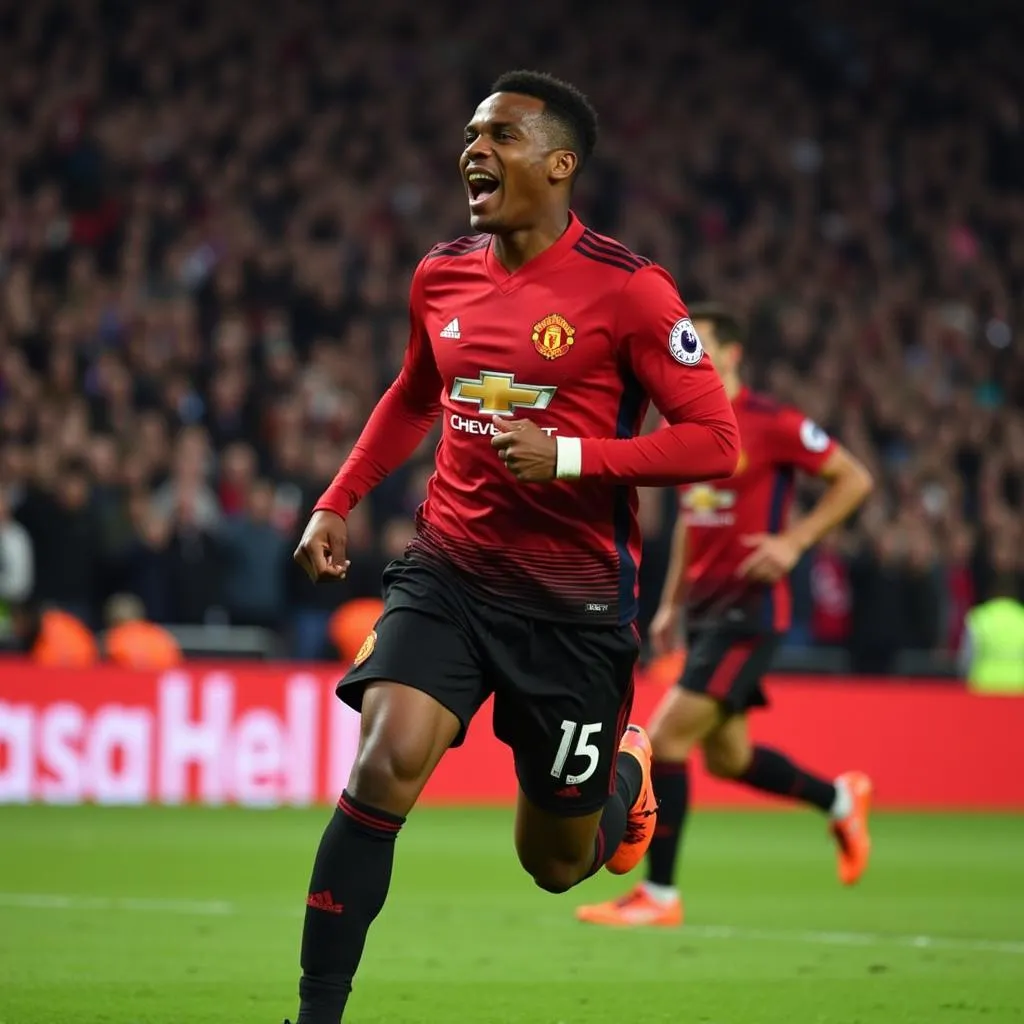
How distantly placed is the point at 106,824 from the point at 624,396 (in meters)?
A: 8.61

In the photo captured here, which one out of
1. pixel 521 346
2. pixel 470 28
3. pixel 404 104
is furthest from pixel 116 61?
pixel 521 346

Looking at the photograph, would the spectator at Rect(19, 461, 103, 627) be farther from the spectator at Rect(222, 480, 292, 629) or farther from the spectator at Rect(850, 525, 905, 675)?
the spectator at Rect(850, 525, 905, 675)

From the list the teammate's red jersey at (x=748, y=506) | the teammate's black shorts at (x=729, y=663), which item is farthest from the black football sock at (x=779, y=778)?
the teammate's red jersey at (x=748, y=506)

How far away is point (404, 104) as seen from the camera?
875 inches

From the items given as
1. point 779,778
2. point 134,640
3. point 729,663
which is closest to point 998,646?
point 134,640

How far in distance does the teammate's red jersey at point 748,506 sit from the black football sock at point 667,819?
762mm

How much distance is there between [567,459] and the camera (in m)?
5.10

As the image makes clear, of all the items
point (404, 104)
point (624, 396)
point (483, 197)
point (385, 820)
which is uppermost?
point (404, 104)

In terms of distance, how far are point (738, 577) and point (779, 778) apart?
38.8 inches

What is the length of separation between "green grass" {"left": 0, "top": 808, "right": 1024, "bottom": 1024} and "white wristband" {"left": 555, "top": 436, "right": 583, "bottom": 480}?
1.84m

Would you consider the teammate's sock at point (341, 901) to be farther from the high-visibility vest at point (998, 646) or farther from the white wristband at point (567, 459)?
the high-visibility vest at point (998, 646)

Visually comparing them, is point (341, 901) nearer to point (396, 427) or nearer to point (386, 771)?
point (386, 771)

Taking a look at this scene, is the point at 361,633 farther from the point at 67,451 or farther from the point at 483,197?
the point at 483,197

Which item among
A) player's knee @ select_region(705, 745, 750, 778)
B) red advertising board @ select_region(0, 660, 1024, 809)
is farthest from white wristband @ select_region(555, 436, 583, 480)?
red advertising board @ select_region(0, 660, 1024, 809)
